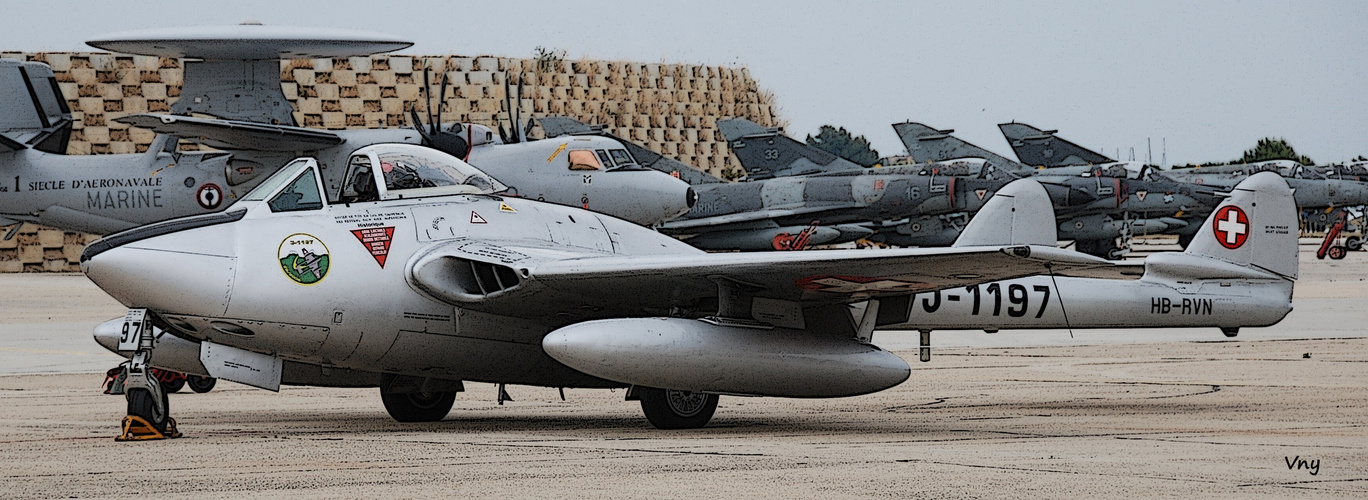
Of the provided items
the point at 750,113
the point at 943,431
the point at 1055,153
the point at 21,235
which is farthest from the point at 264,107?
the point at 750,113

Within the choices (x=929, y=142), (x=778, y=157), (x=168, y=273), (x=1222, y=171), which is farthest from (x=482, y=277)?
(x=1222, y=171)

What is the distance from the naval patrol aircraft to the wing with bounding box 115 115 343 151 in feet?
34.5

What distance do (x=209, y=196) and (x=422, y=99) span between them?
23927mm

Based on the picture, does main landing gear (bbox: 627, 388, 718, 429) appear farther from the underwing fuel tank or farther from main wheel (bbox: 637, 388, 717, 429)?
the underwing fuel tank

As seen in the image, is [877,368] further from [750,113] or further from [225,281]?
[750,113]

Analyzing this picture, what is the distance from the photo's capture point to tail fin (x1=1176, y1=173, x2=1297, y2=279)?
12.1m

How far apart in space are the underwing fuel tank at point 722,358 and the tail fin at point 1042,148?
114ft

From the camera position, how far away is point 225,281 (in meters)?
8.54

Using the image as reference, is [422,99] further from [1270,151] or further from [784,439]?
[1270,151]

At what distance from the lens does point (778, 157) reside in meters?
35.9

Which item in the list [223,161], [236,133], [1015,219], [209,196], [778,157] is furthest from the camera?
[778,157]

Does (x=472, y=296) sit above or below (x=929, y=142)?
below

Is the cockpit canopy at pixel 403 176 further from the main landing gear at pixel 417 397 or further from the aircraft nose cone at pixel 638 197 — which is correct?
the aircraft nose cone at pixel 638 197

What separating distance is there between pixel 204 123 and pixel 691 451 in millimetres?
13839
